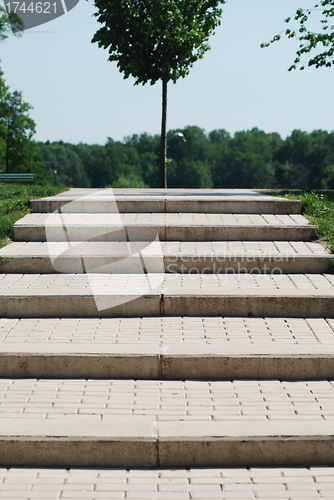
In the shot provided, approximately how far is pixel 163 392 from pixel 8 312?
198 cm

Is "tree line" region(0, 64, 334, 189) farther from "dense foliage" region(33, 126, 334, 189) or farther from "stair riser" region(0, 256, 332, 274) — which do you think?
"stair riser" region(0, 256, 332, 274)

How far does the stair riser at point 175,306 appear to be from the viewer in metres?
5.75

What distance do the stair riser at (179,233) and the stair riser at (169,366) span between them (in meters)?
3.00

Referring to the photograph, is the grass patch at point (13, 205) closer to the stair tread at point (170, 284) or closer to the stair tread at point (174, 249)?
the stair tread at point (174, 249)

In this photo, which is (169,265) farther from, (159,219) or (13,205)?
(13,205)

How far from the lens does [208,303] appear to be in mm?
5750

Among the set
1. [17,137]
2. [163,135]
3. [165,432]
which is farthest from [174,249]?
[17,137]

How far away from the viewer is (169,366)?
481 centimetres

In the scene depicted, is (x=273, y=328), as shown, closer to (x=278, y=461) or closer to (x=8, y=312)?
(x=278, y=461)

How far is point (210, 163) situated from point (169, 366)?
12070 centimetres

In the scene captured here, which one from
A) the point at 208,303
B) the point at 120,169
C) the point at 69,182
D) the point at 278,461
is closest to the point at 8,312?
the point at 208,303

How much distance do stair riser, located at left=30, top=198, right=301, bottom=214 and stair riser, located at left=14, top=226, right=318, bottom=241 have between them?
46.6 inches

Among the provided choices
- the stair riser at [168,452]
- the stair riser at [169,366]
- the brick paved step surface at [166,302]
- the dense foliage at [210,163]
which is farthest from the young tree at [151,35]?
the dense foliage at [210,163]

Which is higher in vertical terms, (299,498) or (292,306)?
(292,306)
